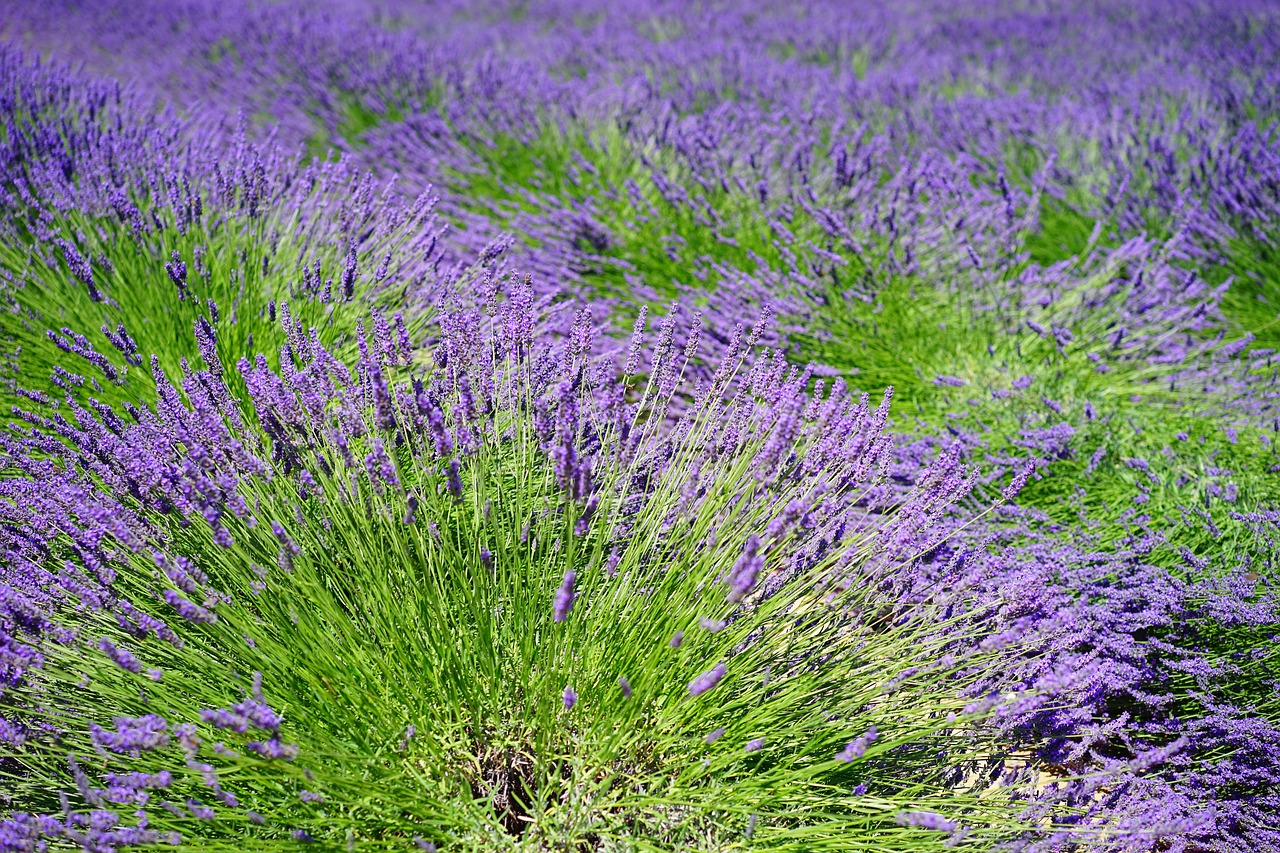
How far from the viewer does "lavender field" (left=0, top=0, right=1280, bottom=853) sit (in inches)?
54.2

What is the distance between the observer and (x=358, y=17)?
7.60m

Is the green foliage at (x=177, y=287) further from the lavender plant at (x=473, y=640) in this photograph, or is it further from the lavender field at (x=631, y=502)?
the lavender plant at (x=473, y=640)

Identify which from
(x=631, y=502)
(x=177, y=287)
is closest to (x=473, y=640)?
(x=631, y=502)

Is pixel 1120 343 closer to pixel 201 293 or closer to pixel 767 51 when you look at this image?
pixel 201 293

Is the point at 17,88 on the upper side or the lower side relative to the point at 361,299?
upper

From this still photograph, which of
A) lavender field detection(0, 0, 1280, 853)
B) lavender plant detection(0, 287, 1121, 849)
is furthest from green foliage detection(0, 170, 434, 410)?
lavender plant detection(0, 287, 1121, 849)

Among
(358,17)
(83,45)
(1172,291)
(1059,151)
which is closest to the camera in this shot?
(1172,291)

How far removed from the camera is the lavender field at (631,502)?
4.52 ft

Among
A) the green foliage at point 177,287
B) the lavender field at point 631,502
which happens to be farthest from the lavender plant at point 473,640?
the green foliage at point 177,287

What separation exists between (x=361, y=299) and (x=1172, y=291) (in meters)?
2.79

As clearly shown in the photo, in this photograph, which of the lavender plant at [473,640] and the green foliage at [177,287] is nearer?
the lavender plant at [473,640]

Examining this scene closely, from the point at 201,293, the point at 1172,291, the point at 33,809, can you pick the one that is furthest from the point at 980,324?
the point at 33,809

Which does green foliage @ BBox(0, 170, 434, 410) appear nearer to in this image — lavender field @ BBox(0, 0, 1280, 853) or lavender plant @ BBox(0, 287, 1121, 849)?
lavender field @ BBox(0, 0, 1280, 853)

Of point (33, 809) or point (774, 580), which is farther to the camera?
point (774, 580)
